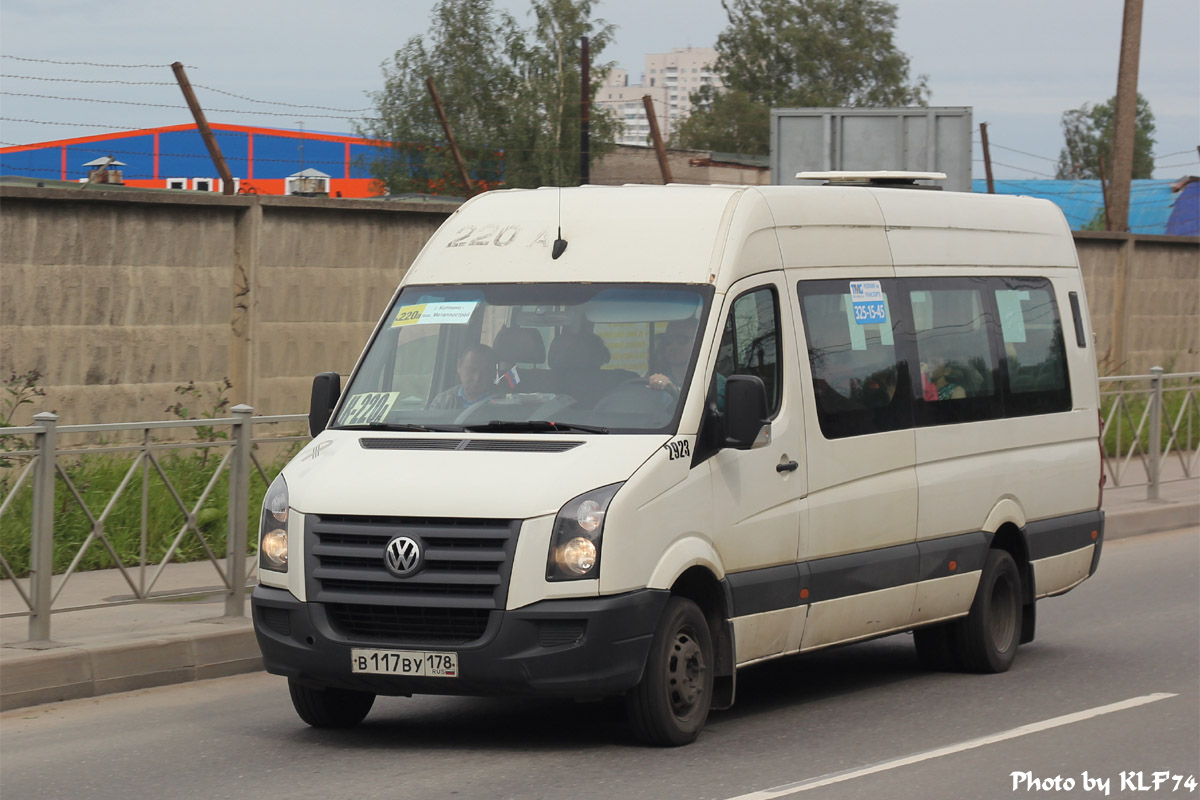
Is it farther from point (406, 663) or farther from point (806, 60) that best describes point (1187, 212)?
point (406, 663)

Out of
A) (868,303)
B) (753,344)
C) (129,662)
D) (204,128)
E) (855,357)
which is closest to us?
(753,344)

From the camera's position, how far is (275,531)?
693cm

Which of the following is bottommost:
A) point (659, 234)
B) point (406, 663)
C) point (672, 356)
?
point (406, 663)

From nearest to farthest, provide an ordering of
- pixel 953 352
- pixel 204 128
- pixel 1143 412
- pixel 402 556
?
pixel 402 556
pixel 953 352
pixel 204 128
pixel 1143 412

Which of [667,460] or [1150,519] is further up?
[667,460]

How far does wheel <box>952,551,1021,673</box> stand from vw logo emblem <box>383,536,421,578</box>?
3.68 m

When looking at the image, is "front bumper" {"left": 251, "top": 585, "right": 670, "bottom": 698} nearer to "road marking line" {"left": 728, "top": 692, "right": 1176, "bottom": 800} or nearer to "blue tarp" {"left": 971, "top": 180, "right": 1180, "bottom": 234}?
"road marking line" {"left": 728, "top": 692, "right": 1176, "bottom": 800}

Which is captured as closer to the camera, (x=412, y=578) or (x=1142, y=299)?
(x=412, y=578)

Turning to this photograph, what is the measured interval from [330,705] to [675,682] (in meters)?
1.61

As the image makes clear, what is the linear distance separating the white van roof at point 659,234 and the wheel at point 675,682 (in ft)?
4.96

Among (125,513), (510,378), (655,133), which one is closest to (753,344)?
(510,378)

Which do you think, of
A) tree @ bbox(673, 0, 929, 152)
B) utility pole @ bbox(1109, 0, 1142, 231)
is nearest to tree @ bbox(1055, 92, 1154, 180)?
tree @ bbox(673, 0, 929, 152)

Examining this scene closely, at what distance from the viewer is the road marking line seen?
6202 mm

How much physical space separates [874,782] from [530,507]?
67.1 inches
